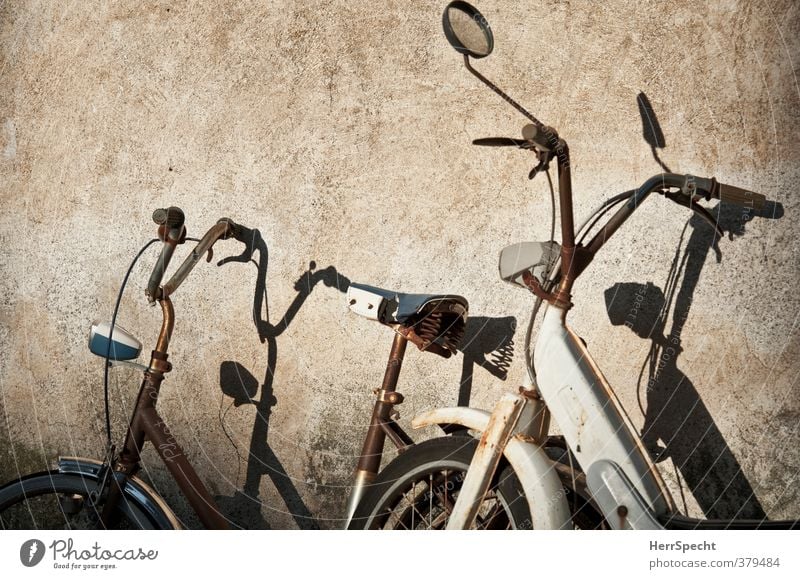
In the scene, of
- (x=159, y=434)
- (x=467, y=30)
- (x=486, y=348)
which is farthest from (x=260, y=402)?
(x=467, y=30)

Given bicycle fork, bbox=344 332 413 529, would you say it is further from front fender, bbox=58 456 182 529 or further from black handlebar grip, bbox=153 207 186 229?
black handlebar grip, bbox=153 207 186 229

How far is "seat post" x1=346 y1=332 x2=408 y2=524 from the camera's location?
5.65ft

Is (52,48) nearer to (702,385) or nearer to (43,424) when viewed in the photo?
(43,424)

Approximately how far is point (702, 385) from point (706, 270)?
0.24 m

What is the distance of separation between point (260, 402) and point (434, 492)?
0.65 metres

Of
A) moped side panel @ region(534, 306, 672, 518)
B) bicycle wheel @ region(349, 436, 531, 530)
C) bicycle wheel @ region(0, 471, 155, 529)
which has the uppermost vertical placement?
moped side panel @ region(534, 306, 672, 518)

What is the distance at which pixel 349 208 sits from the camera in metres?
2.11

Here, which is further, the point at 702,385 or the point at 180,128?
the point at 180,128

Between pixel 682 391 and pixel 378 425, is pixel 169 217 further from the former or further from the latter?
pixel 682 391
